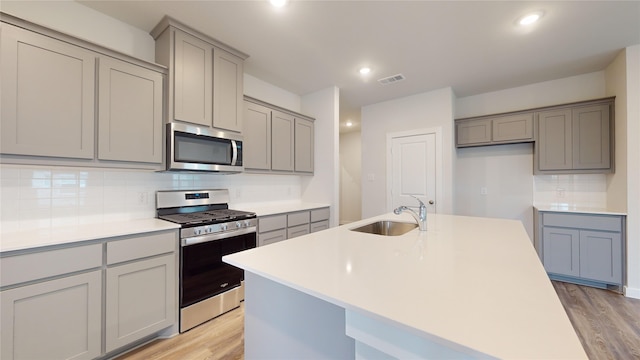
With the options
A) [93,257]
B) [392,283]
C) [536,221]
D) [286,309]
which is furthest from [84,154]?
[536,221]

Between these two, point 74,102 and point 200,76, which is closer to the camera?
point 74,102

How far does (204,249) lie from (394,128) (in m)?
3.35

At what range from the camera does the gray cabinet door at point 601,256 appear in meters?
2.71

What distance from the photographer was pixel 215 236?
7.20 feet

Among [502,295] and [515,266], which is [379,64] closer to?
[515,266]

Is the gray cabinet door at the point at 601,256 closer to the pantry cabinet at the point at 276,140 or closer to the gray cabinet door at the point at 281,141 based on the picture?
the pantry cabinet at the point at 276,140

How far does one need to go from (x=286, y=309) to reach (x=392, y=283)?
1.77 feet

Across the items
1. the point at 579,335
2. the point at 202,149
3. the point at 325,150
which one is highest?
the point at 325,150

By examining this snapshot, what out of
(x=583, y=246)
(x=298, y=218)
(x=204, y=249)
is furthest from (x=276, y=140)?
(x=583, y=246)

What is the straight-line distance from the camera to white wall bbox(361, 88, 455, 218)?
11.9 ft

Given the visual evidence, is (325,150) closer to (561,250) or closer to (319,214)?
(319,214)

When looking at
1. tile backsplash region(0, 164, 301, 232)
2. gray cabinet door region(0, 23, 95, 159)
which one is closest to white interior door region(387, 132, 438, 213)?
tile backsplash region(0, 164, 301, 232)

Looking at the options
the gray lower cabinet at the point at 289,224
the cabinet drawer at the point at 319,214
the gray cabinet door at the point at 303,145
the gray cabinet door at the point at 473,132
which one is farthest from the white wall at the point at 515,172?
the gray cabinet door at the point at 303,145

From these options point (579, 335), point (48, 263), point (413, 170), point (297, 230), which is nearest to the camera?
point (48, 263)
